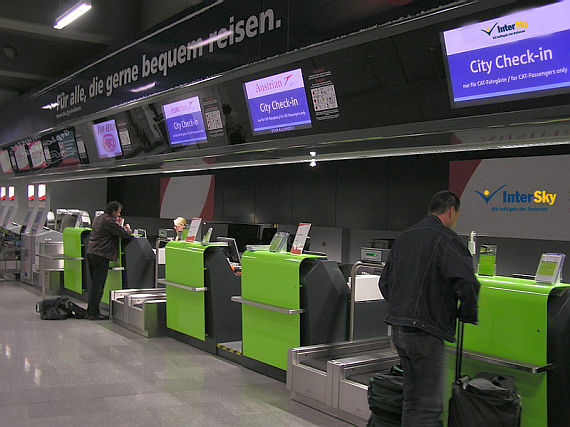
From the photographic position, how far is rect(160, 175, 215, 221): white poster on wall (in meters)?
9.83

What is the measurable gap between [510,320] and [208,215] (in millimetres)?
7029

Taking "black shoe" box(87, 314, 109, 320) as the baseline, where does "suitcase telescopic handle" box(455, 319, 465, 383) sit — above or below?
above

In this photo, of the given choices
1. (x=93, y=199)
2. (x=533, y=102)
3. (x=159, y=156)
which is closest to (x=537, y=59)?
(x=533, y=102)

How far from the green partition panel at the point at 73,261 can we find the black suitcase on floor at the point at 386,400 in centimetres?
637

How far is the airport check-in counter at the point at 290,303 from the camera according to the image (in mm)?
4723

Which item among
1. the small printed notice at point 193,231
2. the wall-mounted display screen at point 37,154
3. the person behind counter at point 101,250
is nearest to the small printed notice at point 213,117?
the small printed notice at point 193,231

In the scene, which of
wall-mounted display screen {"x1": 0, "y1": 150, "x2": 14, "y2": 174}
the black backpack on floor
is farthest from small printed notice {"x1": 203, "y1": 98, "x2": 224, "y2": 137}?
wall-mounted display screen {"x1": 0, "y1": 150, "x2": 14, "y2": 174}

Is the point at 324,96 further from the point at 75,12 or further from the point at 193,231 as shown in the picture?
the point at 75,12

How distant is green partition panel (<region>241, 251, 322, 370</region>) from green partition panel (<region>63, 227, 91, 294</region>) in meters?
4.34

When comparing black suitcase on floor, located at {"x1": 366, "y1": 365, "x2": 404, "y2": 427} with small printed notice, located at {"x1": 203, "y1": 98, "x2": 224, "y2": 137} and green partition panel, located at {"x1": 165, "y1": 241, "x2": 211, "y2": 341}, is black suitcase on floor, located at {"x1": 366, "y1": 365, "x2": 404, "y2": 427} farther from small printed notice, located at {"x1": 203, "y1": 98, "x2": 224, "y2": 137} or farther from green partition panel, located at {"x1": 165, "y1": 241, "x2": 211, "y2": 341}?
small printed notice, located at {"x1": 203, "y1": 98, "x2": 224, "y2": 137}

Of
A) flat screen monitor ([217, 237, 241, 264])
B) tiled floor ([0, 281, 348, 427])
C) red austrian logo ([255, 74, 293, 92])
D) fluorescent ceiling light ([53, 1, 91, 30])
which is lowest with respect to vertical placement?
tiled floor ([0, 281, 348, 427])

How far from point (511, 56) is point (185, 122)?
14.0 ft

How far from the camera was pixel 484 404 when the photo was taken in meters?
2.96

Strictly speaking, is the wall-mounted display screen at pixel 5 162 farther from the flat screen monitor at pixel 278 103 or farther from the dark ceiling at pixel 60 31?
the flat screen monitor at pixel 278 103
